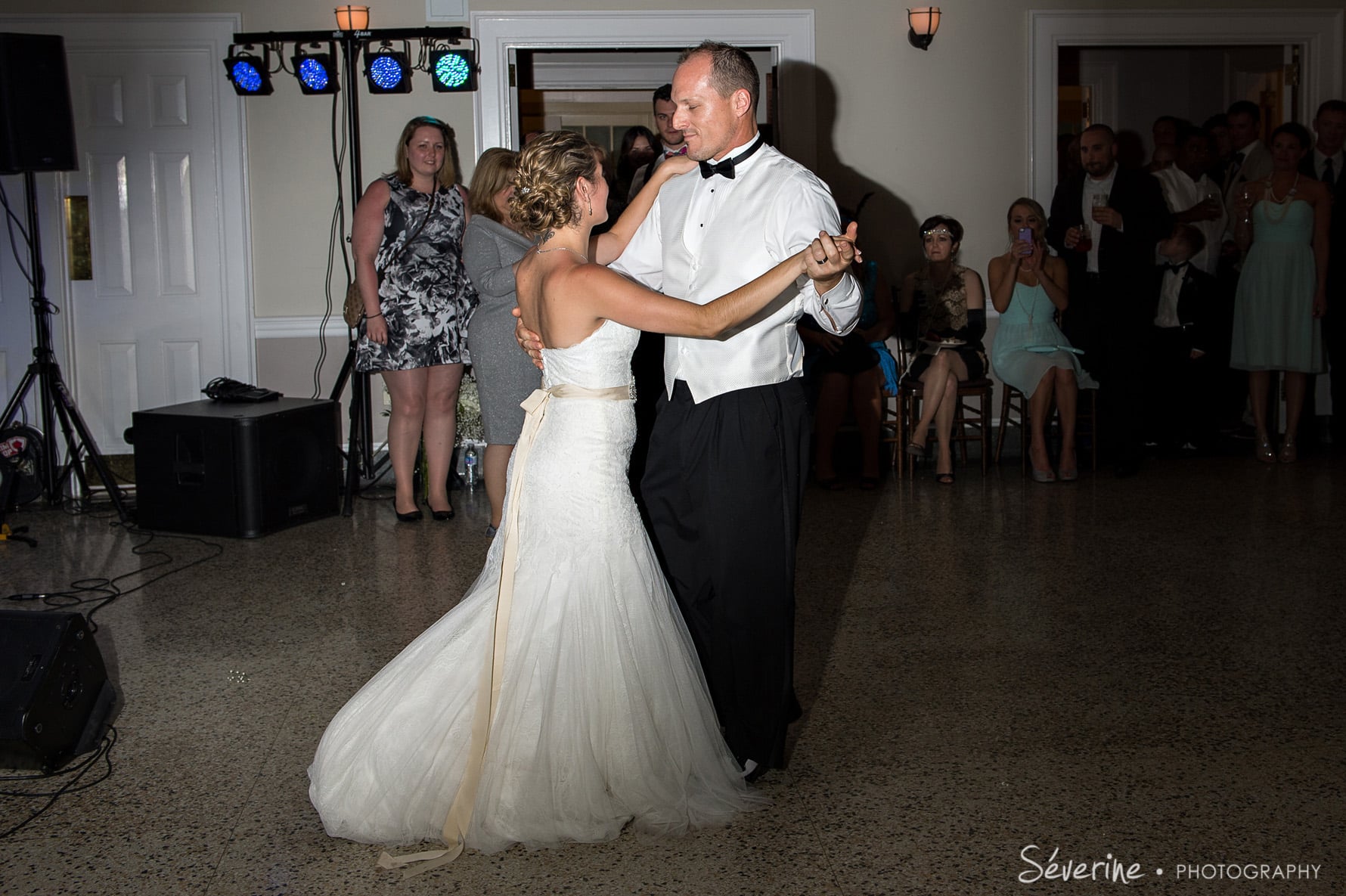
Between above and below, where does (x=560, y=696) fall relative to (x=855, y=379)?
below

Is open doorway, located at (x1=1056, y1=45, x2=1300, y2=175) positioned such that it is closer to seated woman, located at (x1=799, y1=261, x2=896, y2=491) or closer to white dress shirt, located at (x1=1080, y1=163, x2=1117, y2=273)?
white dress shirt, located at (x1=1080, y1=163, x2=1117, y2=273)

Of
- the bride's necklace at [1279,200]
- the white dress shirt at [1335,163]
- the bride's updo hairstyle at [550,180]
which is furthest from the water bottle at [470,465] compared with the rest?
the white dress shirt at [1335,163]

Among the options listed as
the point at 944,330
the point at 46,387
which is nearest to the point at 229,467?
the point at 46,387

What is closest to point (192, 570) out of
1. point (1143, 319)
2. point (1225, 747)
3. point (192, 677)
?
point (192, 677)

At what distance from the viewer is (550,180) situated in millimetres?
2512

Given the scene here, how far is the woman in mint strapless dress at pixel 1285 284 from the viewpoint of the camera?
652cm

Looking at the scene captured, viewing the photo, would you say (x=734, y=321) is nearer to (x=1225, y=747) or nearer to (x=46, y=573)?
(x=1225, y=747)

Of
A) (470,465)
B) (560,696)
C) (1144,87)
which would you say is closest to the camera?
(560,696)

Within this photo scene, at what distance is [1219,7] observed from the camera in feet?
22.8

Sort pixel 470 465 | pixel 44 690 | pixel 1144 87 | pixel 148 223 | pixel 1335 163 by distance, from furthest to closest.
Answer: pixel 1144 87, pixel 1335 163, pixel 148 223, pixel 470 465, pixel 44 690

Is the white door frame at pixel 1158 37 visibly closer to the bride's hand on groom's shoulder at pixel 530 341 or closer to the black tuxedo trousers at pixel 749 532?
the black tuxedo trousers at pixel 749 532

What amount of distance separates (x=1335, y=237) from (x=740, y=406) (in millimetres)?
5475

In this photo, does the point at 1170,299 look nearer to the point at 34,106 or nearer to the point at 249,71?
the point at 249,71

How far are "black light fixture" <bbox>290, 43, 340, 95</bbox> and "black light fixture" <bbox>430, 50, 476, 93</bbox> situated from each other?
0.51 metres
